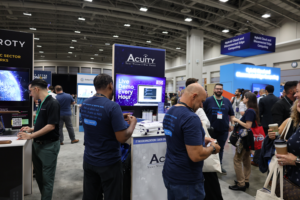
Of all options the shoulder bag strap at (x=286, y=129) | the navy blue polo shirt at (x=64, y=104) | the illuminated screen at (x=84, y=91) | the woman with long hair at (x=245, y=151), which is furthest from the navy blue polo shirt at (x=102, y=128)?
the illuminated screen at (x=84, y=91)

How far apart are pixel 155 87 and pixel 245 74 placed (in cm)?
782

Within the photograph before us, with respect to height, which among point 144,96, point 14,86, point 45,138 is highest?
point 14,86

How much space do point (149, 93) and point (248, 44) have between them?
6.91m

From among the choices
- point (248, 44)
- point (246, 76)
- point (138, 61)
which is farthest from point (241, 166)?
point (246, 76)

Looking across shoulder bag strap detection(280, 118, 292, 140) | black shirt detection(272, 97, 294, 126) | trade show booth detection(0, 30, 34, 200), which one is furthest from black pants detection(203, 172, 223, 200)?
trade show booth detection(0, 30, 34, 200)

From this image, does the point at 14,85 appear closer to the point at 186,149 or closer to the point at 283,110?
the point at 186,149

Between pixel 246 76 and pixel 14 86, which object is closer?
pixel 14 86

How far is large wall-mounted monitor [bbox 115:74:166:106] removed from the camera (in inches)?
128

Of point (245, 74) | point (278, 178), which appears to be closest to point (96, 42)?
point (245, 74)

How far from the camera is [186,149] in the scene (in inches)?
55.5

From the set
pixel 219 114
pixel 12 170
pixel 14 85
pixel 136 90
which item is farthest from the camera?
pixel 219 114

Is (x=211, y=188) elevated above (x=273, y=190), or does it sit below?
below

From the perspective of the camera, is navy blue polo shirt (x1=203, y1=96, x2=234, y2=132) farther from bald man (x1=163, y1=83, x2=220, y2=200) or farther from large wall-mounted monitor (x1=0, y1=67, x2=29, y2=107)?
large wall-mounted monitor (x1=0, y1=67, x2=29, y2=107)

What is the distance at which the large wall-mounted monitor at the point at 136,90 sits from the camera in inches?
128
